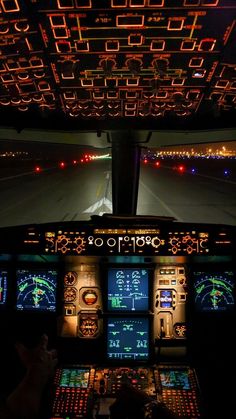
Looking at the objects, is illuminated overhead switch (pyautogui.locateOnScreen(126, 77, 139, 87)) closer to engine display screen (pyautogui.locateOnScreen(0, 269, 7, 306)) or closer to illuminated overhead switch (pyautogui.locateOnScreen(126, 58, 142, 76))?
illuminated overhead switch (pyautogui.locateOnScreen(126, 58, 142, 76))

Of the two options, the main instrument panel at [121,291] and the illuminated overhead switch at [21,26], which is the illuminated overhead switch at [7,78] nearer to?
the illuminated overhead switch at [21,26]

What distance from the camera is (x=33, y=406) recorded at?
5.51 ft

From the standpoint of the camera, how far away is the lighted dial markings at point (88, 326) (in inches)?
131

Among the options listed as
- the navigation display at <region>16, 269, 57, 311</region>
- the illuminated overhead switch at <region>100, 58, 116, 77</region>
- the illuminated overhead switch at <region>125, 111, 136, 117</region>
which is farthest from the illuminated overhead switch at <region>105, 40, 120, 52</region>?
the navigation display at <region>16, 269, 57, 311</region>

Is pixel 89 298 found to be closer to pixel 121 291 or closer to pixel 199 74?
pixel 121 291

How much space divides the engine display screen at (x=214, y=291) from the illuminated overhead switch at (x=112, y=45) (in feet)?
6.13

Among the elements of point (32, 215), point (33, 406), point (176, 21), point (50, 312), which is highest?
point (32, 215)

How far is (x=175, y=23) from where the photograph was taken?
77.0 inches

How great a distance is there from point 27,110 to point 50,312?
1.50m

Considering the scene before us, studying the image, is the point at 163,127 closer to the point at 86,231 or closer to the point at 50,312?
the point at 86,231

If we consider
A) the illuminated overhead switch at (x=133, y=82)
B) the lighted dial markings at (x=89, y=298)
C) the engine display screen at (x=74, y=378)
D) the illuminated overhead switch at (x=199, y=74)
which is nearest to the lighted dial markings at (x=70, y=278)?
the lighted dial markings at (x=89, y=298)

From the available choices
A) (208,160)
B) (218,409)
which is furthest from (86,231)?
(208,160)

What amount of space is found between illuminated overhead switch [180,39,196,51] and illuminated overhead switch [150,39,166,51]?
0.31ft

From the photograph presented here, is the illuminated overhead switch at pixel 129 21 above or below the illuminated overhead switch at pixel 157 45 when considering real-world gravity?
below
